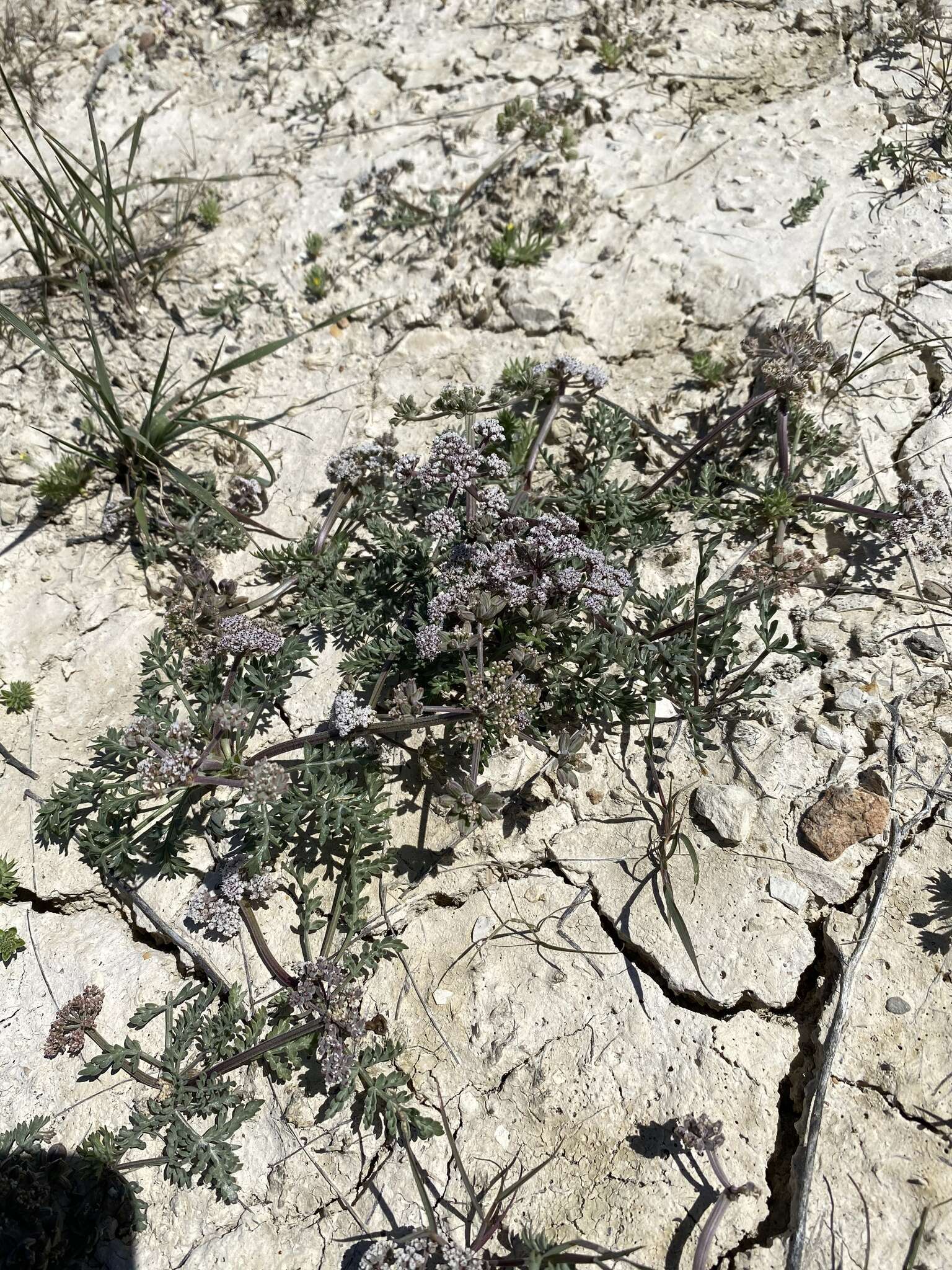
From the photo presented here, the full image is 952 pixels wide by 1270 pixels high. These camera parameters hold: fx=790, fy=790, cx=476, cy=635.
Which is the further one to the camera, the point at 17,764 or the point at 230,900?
the point at 17,764

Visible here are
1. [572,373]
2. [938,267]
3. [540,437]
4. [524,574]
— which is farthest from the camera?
[938,267]

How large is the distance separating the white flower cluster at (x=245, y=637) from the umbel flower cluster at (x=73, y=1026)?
1.84 meters

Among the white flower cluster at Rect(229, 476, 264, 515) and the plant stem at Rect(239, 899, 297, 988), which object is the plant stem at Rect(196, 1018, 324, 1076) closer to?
the plant stem at Rect(239, 899, 297, 988)

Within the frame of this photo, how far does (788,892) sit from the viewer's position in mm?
3654

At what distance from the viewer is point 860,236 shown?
5.43 m

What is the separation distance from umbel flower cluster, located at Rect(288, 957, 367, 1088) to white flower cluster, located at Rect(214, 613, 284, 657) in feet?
5.33

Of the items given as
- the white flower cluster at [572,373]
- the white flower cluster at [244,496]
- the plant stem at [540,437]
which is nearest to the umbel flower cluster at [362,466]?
the white flower cluster at [244,496]

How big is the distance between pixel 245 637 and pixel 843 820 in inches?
123

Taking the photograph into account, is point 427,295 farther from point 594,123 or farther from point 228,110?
point 228,110

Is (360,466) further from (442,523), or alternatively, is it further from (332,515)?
(442,523)

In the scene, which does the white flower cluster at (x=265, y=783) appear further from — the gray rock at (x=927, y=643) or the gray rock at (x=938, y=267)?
Result: the gray rock at (x=938, y=267)

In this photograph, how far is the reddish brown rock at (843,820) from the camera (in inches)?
145

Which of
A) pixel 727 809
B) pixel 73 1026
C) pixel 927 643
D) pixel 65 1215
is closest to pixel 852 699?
pixel 927 643

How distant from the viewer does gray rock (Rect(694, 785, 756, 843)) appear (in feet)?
12.5
